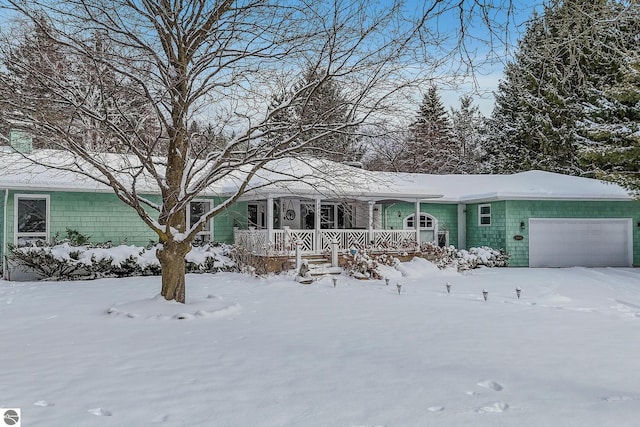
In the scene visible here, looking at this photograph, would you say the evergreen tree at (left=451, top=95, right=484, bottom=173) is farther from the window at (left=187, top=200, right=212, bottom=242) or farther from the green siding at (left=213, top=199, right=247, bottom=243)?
the window at (left=187, top=200, right=212, bottom=242)

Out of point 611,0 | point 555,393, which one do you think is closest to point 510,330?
point 555,393

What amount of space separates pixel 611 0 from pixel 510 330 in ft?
14.6

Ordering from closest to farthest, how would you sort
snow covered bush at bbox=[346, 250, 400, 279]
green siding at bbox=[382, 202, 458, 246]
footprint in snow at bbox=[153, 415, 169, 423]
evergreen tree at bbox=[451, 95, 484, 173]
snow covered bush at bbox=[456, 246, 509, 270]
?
footprint in snow at bbox=[153, 415, 169, 423] → snow covered bush at bbox=[346, 250, 400, 279] → snow covered bush at bbox=[456, 246, 509, 270] → green siding at bbox=[382, 202, 458, 246] → evergreen tree at bbox=[451, 95, 484, 173]

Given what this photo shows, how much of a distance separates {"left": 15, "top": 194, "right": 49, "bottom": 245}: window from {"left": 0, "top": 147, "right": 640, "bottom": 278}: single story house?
0.08ft

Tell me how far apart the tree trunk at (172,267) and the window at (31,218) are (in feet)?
24.2

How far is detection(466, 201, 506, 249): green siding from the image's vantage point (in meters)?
18.1

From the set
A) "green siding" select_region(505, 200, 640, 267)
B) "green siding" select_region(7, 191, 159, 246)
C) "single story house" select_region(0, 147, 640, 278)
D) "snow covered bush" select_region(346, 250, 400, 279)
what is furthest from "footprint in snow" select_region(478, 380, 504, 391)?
"green siding" select_region(505, 200, 640, 267)

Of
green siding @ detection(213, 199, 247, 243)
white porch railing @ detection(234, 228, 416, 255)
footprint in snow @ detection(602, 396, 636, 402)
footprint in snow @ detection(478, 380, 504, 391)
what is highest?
green siding @ detection(213, 199, 247, 243)

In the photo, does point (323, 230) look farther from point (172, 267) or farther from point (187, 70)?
point (187, 70)

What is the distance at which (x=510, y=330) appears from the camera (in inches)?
287

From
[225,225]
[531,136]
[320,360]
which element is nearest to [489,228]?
[225,225]

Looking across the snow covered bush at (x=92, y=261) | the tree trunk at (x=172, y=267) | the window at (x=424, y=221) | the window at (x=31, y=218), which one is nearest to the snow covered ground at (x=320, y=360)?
the tree trunk at (x=172, y=267)

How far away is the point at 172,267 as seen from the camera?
8953 millimetres

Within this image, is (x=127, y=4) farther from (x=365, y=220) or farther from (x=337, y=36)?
(x=365, y=220)
